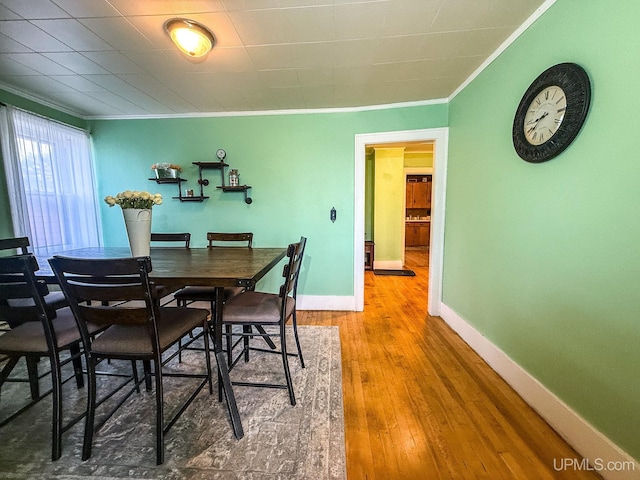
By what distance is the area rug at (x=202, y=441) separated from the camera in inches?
45.2

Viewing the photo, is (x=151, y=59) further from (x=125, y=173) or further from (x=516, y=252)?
(x=516, y=252)

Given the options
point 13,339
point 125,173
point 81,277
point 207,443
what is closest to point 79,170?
point 125,173

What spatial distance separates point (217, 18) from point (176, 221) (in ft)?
7.50

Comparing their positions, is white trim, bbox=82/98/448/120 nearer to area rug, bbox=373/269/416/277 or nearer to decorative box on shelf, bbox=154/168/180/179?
decorative box on shelf, bbox=154/168/180/179

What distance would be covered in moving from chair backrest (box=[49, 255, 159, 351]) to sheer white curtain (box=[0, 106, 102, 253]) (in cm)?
212

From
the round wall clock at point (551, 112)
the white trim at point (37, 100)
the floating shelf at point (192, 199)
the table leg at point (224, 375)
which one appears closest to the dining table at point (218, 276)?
the table leg at point (224, 375)

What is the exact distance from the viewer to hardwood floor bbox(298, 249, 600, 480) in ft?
3.81

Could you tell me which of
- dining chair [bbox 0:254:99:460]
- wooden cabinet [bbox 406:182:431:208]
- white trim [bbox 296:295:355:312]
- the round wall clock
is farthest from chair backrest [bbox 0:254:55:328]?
wooden cabinet [bbox 406:182:431:208]

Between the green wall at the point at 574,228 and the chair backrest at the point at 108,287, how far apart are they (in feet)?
6.72

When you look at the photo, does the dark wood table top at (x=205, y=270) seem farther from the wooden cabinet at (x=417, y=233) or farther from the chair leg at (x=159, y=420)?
the wooden cabinet at (x=417, y=233)

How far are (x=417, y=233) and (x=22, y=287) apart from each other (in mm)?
7596

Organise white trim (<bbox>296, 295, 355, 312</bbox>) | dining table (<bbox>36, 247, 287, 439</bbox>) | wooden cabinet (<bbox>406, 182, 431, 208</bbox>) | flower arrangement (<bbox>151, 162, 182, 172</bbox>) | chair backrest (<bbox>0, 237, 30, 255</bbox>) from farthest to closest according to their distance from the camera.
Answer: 1. wooden cabinet (<bbox>406, 182, 431, 208</bbox>)
2. white trim (<bbox>296, 295, 355, 312</bbox>)
3. flower arrangement (<bbox>151, 162, 182, 172</bbox>)
4. chair backrest (<bbox>0, 237, 30, 255</bbox>)
5. dining table (<bbox>36, 247, 287, 439</bbox>)

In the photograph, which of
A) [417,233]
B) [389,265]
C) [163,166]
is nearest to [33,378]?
[163,166]

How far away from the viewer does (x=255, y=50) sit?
178cm
